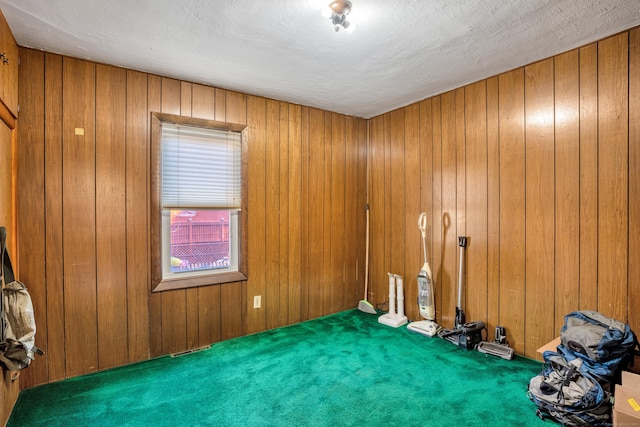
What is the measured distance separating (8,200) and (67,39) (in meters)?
1.15

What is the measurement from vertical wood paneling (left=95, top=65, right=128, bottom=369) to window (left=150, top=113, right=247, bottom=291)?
0.25m

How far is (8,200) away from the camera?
2107mm

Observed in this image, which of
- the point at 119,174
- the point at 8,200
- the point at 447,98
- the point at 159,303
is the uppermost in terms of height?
the point at 447,98

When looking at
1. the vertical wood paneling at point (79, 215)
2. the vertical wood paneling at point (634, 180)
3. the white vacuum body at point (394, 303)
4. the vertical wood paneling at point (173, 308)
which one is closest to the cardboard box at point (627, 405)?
the vertical wood paneling at point (634, 180)

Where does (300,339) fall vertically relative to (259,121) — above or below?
below

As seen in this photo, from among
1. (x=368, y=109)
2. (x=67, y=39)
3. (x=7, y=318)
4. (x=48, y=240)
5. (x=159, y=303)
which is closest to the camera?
(x=7, y=318)

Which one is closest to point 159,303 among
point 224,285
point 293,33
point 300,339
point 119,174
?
point 224,285

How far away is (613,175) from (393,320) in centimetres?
230

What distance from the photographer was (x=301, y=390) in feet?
7.55

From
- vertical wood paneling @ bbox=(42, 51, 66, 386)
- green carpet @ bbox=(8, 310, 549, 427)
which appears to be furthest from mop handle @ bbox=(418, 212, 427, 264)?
vertical wood paneling @ bbox=(42, 51, 66, 386)

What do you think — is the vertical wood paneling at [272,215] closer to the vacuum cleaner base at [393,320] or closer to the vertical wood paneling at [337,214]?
the vertical wood paneling at [337,214]

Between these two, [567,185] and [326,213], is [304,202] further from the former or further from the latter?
[567,185]

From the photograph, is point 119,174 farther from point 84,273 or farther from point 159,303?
point 159,303

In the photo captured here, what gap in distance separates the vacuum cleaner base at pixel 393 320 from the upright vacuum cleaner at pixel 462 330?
1.47 ft
